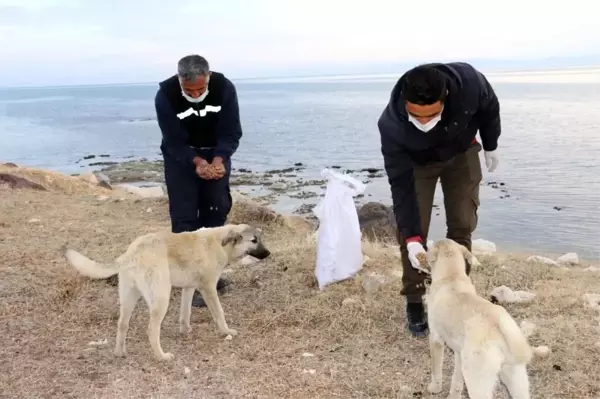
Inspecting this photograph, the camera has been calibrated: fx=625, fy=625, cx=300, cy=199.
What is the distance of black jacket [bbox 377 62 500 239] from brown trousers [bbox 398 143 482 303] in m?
0.11

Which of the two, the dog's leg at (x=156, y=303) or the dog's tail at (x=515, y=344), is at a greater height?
the dog's tail at (x=515, y=344)

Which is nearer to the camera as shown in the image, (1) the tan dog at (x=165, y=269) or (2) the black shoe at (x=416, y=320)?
(1) the tan dog at (x=165, y=269)

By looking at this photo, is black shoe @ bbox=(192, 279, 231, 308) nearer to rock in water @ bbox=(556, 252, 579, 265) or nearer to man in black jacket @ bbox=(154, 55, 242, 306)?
man in black jacket @ bbox=(154, 55, 242, 306)

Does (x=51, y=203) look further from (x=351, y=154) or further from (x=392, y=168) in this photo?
(x=351, y=154)

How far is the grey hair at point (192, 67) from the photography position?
572 centimetres

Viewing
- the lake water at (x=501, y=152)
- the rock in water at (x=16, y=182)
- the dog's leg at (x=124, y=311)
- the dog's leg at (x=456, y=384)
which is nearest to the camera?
the dog's leg at (x=456, y=384)

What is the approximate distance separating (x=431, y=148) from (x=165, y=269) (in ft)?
7.86

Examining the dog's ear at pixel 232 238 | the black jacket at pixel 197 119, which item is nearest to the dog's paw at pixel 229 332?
the dog's ear at pixel 232 238

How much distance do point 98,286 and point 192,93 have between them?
2.44 metres

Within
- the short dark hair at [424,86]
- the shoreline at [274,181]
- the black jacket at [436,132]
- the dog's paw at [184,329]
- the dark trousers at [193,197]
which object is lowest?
the shoreline at [274,181]

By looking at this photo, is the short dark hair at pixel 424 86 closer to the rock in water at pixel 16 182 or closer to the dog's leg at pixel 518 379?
the dog's leg at pixel 518 379

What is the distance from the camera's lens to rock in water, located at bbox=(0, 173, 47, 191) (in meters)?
13.4

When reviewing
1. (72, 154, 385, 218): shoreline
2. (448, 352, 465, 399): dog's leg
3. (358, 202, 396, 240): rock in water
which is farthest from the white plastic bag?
(72, 154, 385, 218): shoreline

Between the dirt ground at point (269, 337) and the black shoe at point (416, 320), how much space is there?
10 cm
